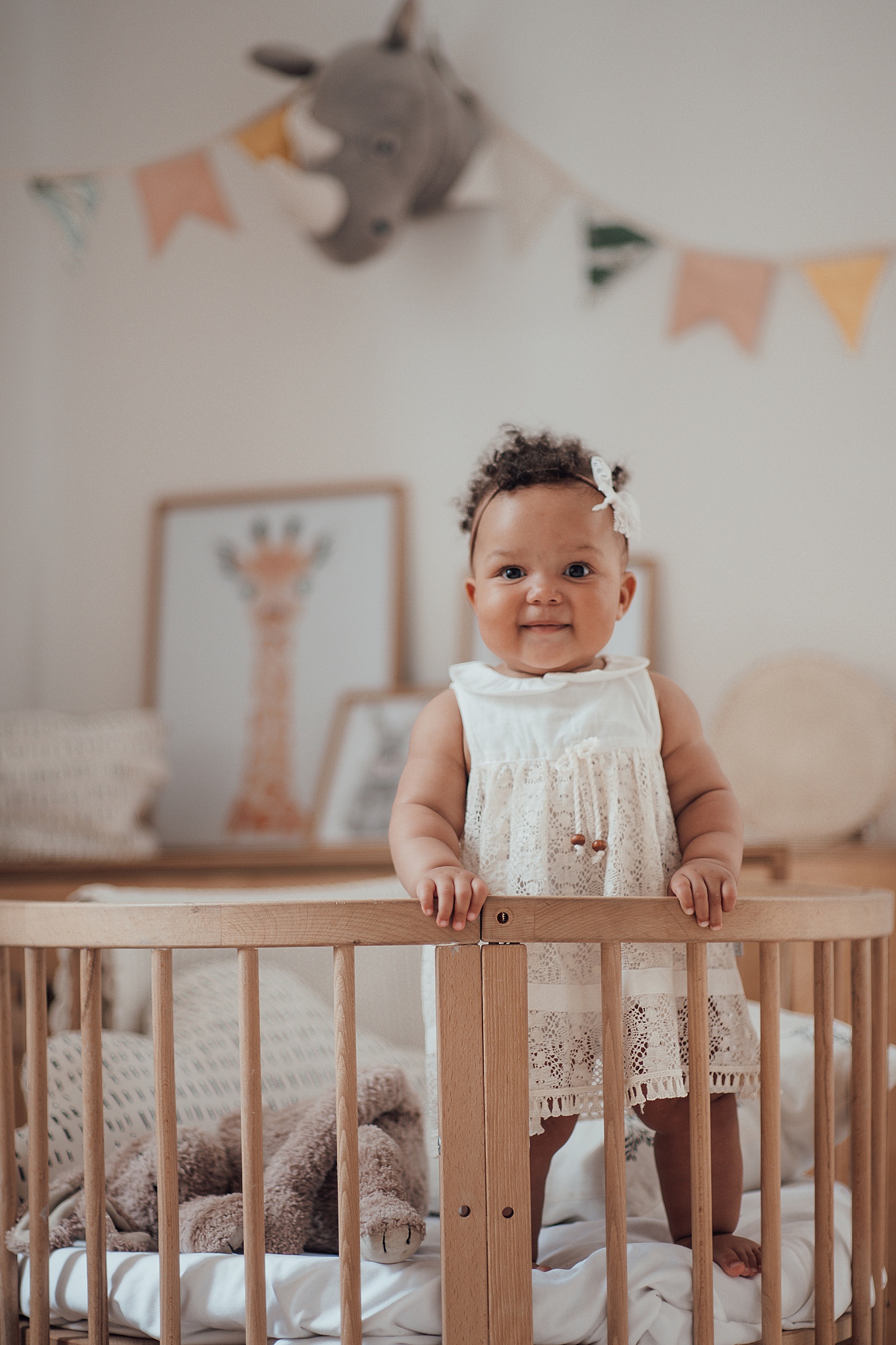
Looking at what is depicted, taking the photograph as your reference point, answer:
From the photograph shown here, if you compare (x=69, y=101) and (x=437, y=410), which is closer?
(x=437, y=410)

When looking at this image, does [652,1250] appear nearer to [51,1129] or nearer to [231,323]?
[51,1129]

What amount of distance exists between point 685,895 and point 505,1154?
23 cm

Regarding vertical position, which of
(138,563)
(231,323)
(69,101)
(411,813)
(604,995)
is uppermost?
(69,101)

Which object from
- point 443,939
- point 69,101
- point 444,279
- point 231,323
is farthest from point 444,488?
point 443,939

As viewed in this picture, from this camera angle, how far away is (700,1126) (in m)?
0.89

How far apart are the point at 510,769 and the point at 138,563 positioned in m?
1.48

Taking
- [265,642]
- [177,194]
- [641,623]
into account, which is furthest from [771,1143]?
[177,194]

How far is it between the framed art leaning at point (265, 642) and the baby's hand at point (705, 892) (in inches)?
50.2

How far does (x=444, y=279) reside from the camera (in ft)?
7.29

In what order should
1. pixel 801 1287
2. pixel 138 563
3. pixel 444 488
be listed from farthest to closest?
→ 1. pixel 138 563
2. pixel 444 488
3. pixel 801 1287

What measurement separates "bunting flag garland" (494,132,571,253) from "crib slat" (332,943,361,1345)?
1627 millimetres

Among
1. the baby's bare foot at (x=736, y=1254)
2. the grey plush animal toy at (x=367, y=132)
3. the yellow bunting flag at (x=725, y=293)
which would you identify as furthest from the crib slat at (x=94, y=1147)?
the yellow bunting flag at (x=725, y=293)

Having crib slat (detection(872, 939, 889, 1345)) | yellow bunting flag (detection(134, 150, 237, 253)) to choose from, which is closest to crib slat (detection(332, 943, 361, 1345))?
crib slat (detection(872, 939, 889, 1345))

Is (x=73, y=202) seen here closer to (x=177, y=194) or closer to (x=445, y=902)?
(x=177, y=194)
